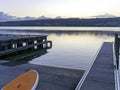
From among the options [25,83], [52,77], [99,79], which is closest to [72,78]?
[52,77]

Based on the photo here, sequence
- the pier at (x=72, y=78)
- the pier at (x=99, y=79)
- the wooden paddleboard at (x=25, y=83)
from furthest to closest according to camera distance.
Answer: the pier at (x=72, y=78), the pier at (x=99, y=79), the wooden paddleboard at (x=25, y=83)

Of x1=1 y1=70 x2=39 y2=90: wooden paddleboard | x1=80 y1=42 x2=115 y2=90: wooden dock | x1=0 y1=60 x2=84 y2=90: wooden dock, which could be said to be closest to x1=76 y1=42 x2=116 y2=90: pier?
x1=80 y1=42 x2=115 y2=90: wooden dock

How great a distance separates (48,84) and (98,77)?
199cm

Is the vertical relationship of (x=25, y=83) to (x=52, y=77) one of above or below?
above

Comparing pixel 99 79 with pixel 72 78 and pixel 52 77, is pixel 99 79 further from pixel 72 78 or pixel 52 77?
pixel 52 77

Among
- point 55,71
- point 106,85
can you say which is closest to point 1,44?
point 55,71

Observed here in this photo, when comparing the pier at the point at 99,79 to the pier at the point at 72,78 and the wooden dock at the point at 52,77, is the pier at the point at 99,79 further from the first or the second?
the wooden dock at the point at 52,77

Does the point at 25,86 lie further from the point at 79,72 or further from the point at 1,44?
the point at 1,44

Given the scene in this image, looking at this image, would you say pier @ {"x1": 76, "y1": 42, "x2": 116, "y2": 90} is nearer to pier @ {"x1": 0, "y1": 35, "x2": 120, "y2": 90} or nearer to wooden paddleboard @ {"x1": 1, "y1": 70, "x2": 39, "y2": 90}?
pier @ {"x1": 0, "y1": 35, "x2": 120, "y2": 90}

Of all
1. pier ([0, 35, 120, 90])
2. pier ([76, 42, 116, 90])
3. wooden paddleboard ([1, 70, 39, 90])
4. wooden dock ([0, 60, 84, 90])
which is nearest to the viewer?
wooden paddleboard ([1, 70, 39, 90])

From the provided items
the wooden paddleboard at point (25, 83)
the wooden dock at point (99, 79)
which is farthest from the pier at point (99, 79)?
the wooden paddleboard at point (25, 83)

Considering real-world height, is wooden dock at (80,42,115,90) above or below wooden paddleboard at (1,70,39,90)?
below

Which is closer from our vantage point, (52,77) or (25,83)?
(25,83)

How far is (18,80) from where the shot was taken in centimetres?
644
